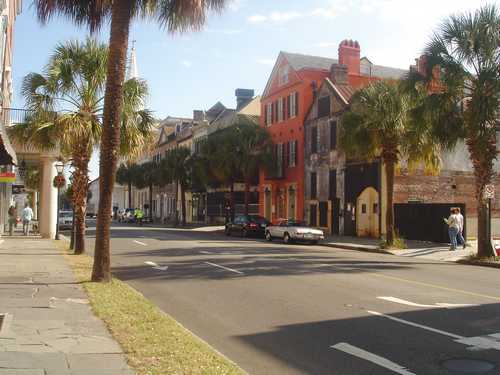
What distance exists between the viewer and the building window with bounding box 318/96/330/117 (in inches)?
1598

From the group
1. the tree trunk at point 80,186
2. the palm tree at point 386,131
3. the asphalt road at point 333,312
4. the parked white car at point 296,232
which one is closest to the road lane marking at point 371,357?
the asphalt road at point 333,312

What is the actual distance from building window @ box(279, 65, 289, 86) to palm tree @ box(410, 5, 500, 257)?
86.1 ft

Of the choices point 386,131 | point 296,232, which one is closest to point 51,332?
point 386,131

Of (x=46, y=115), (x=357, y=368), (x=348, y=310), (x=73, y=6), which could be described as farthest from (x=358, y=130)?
(x=357, y=368)

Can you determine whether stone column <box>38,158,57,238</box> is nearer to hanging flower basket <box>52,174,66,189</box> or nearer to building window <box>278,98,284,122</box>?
hanging flower basket <box>52,174,66,189</box>

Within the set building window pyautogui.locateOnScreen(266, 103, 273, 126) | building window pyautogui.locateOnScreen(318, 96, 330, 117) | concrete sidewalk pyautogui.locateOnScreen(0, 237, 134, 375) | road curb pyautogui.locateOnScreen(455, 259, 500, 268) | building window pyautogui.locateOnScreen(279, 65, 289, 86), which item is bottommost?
road curb pyautogui.locateOnScreen(455, 259, 500, 268)

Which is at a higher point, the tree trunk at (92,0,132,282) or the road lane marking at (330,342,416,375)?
the tree trunk at (92,0,132,282)

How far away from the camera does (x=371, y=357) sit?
23.2ft

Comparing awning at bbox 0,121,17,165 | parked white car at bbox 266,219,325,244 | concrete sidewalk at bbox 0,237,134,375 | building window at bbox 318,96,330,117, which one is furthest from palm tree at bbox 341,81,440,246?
awning at bbox 0,121,17,165

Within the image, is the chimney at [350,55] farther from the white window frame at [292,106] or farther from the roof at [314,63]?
the white window frame at [292,106]

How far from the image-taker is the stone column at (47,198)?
96.8 ft

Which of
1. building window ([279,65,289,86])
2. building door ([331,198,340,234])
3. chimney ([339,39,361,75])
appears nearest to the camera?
building door ([331,198,340,234])

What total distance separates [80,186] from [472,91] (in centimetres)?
1388

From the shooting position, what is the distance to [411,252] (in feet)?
82.3
